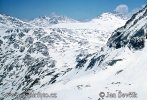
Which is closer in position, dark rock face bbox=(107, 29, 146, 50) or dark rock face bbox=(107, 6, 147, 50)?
dark rock face bbox=(107, 29, 146, 50)

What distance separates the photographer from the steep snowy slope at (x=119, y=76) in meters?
77.8

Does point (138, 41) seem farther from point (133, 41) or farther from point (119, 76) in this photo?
point (119, 76)

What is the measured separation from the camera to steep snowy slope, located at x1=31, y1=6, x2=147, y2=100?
7779 cm

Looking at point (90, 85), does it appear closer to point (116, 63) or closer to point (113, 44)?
point (116, 63)

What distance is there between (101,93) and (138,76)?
51.3 feet

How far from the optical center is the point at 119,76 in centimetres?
9488

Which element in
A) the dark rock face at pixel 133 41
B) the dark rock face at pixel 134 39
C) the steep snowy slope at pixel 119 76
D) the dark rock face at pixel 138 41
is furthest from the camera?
the dark rock face at pixel 134 39

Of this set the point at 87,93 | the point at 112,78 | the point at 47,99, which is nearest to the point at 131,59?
the point at 112,78

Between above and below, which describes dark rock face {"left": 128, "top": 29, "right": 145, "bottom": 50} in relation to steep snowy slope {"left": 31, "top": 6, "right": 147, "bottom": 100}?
above

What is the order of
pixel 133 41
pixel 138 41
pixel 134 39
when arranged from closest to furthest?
pixel 138 41, pixel 133 41, pixel 134 39

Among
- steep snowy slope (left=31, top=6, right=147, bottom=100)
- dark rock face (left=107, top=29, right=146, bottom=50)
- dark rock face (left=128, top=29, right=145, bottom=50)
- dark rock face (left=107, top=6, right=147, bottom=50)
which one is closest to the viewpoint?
steep snowy slope (left=31, top=6, right=147, bottom=100)

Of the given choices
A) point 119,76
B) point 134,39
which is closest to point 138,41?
point 134,39

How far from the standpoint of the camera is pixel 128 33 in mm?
132875

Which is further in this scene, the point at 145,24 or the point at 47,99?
the point at 145,24
